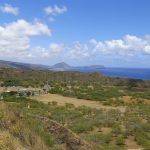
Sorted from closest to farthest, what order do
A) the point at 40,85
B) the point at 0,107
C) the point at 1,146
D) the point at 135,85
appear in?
1. the point at 1,146
2. the point at 0,107
3. the point at 40,85
4. the point at 135,85

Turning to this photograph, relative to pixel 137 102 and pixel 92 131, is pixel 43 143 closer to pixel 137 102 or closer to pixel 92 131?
pixel 92 131

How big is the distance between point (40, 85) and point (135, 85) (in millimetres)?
20440

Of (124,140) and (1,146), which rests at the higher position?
(1,146)

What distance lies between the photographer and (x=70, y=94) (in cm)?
5069

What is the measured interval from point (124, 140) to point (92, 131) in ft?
10.9

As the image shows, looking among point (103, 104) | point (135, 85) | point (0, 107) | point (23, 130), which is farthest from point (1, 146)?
point (135, 85)

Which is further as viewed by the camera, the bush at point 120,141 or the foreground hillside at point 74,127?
the bush at point 120,141

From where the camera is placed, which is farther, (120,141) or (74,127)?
(74,127)

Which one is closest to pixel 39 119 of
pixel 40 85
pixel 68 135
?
pixel 68 135

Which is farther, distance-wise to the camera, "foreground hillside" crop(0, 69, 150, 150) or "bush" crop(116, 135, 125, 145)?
"bush" crop(116, 135, 125, 145)

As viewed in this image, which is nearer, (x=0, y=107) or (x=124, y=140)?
(x=0, y=107)

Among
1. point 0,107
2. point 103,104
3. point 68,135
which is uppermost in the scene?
point 0,107

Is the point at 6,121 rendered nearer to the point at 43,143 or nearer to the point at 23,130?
the point at 23,130

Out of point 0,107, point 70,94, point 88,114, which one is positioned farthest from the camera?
point 70,94
